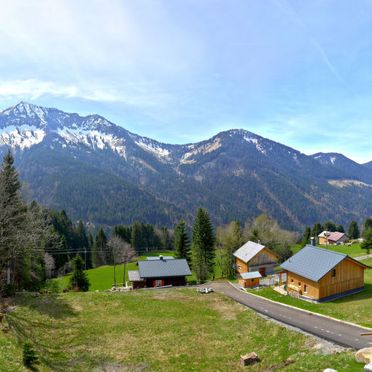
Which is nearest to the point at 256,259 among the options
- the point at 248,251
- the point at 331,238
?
the point at 248,251

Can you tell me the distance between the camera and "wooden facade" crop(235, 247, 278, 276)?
7206 centimetres

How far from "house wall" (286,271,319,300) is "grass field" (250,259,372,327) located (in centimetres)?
160

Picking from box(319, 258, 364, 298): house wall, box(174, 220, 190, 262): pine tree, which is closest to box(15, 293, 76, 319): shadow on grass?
box(319, 258, 364, 298): house wall

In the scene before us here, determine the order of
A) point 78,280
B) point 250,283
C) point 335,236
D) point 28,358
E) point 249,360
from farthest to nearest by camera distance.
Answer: point 335,236, point 78,280, point 250,283, point 249,360, point 28,358

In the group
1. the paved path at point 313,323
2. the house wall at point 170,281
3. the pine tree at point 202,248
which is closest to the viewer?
the paved path at point 313,323

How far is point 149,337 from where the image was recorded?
102 feet

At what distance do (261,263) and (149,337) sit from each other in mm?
46821

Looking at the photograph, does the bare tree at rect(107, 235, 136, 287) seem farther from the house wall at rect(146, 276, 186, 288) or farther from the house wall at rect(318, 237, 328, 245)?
the house wall at rect(318, 237, 328, 245)

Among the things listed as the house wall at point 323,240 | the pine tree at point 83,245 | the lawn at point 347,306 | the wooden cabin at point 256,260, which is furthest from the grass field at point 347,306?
the house wall at point 323,240

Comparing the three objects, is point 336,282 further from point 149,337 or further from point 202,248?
point 202,248

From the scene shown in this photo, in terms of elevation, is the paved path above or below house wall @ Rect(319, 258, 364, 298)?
below

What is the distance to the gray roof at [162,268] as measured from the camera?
64625mm

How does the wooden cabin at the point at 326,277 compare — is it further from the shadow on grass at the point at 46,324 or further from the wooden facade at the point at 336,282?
the shadow on grass at the point at 46,324

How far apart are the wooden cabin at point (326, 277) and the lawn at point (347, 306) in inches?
51.7
